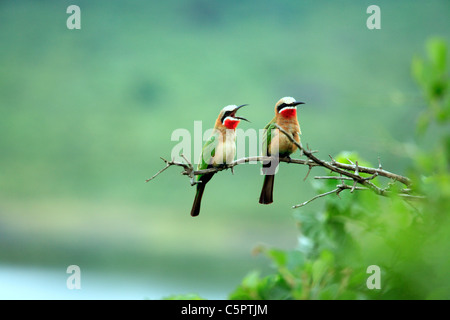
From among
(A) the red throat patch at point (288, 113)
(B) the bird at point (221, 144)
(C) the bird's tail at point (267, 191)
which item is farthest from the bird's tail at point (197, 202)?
(A) the red throat patch at point (288, 113)

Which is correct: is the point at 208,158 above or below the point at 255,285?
above

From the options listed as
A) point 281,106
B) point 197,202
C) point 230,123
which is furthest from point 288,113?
point 197,202

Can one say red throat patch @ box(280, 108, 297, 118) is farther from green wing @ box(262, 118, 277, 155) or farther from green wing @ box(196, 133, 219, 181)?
green wing @ box(196, 133, 219, 181)

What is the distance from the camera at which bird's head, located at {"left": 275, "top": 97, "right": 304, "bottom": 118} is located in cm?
100

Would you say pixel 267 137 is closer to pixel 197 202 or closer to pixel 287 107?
pixel 287 107

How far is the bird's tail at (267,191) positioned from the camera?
2.88 feet

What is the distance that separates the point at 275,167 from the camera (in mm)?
860

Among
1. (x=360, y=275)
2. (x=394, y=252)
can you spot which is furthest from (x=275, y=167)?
(x=394, y=252)

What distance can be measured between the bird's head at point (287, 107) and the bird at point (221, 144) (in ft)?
A: 0.30

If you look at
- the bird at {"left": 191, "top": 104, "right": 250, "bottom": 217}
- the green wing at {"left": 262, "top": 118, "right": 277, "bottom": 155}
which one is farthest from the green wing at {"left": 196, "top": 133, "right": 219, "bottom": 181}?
the green wing at {"left": 262, "top": 118, "right": 277, "bottom": 155}

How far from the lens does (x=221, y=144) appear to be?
3.58ft
